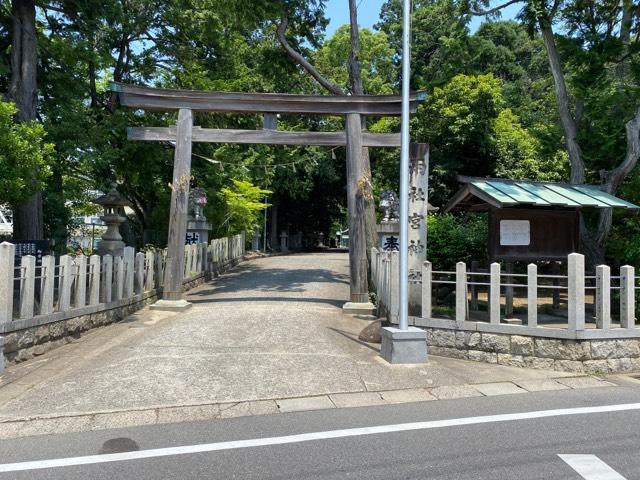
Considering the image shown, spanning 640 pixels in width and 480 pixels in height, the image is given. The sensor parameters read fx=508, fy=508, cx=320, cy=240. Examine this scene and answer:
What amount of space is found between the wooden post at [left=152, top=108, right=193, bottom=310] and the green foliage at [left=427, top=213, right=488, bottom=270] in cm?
658

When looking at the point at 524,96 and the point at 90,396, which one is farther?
the point at 524,96

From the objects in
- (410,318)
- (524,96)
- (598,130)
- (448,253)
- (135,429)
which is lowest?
(135,429)

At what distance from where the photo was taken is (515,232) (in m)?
9.38

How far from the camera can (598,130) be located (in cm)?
1256

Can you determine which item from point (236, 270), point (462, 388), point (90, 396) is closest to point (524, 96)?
point (236, 270)

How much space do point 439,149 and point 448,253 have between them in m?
8.91

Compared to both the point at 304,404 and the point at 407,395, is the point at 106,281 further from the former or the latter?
the point at 407,395

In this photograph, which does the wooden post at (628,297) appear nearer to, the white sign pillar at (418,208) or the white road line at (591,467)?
the white sign pillar at (418,208)

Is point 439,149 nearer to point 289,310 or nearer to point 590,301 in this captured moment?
point 590,301

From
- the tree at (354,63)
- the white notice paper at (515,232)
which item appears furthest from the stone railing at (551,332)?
the tree at (354,63)

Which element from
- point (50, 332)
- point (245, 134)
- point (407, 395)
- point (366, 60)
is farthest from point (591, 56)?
point (366, 60)

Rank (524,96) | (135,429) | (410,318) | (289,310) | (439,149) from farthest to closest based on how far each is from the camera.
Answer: (524,96)
(439,149)
(289,310)
(410,318)
(135,429)

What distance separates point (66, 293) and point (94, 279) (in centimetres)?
99

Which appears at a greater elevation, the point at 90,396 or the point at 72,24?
the point at 72,24
